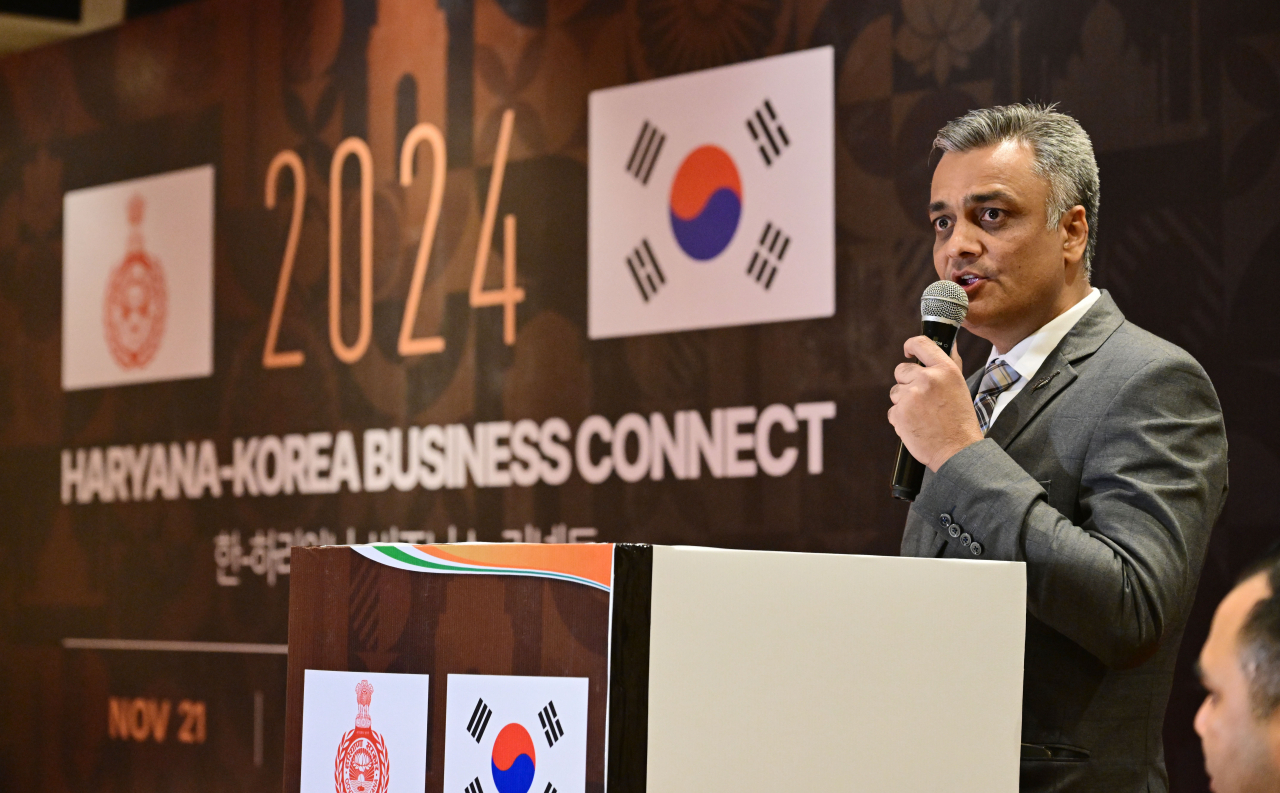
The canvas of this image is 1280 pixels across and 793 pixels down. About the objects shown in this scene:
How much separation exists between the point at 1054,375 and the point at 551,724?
84cm

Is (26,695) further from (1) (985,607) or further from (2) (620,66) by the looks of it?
(1) (985,607)

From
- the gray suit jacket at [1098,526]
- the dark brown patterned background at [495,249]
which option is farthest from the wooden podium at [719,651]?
the dark brown patterned background at [495,249]

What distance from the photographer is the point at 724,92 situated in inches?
155

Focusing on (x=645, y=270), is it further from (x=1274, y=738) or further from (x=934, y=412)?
(x=1274, y=738)

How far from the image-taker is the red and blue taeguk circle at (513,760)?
1.32 meters

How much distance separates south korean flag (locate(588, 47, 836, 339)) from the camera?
12.4 ft

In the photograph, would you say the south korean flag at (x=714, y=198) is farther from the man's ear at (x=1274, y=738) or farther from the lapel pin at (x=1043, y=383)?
the man's ear at (x=1274, y=738)

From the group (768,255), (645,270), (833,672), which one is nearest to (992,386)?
(833,672)

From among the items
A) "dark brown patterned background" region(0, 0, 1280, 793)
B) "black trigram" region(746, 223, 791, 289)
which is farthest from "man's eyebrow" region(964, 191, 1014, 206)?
"black trigram" region(746, 223, 791, 289)

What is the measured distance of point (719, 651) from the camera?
4.29 feet

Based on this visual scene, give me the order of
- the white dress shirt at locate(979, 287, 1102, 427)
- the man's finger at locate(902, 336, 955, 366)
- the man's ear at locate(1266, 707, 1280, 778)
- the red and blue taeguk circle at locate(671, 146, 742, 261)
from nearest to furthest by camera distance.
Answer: the man's ear at locate(1266, 707, 1280, 778), the man's finger at locate(902, 336, 955, 366), the white dress shirt at locate(979, 287, 1102, 427), the red and blue taeguk circle at locate(671, 146, 742, 261)

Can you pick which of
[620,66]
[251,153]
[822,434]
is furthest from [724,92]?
[251,153]

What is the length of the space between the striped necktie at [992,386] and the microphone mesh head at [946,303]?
8 centimetres

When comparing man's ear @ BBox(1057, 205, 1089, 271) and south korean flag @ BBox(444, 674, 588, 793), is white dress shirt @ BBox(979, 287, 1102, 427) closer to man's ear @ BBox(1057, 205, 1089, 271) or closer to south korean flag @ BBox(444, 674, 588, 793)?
man's ear @ BBox(1057, 205, 1089, 271)
